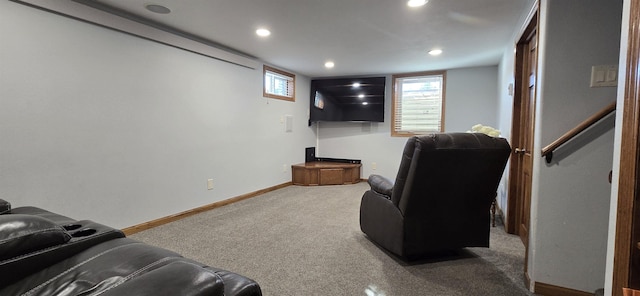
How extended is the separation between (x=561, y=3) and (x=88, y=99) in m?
3.55

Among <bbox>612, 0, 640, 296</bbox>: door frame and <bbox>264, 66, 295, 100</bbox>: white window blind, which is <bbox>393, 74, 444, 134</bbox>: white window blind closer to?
<bbox>264, 66, 295, 100</bbox>: white window blind

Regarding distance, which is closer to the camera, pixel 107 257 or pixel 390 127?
pixel 107 257

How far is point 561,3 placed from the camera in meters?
1.75

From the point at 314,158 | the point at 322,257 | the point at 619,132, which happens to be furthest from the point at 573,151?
the point at 314,158

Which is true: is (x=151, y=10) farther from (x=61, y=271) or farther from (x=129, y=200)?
(x=61, y=271)

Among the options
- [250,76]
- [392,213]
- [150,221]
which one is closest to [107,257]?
[392,213]

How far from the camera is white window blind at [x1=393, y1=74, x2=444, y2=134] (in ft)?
17.9

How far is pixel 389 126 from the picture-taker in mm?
5832

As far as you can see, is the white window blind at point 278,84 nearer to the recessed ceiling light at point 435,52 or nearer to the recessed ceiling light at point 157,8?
the recessed ceiling light at point 157,8

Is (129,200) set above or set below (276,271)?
above

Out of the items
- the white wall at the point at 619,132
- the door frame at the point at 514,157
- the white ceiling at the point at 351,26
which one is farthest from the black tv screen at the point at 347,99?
the white wall at the point at 619,132

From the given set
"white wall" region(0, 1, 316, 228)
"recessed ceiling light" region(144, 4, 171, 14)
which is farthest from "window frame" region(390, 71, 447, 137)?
"recessed ceiling light" region(144, 4, 171, 14)

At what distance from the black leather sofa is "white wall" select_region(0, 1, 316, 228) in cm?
199

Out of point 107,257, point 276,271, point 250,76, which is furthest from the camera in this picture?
point 250,76
